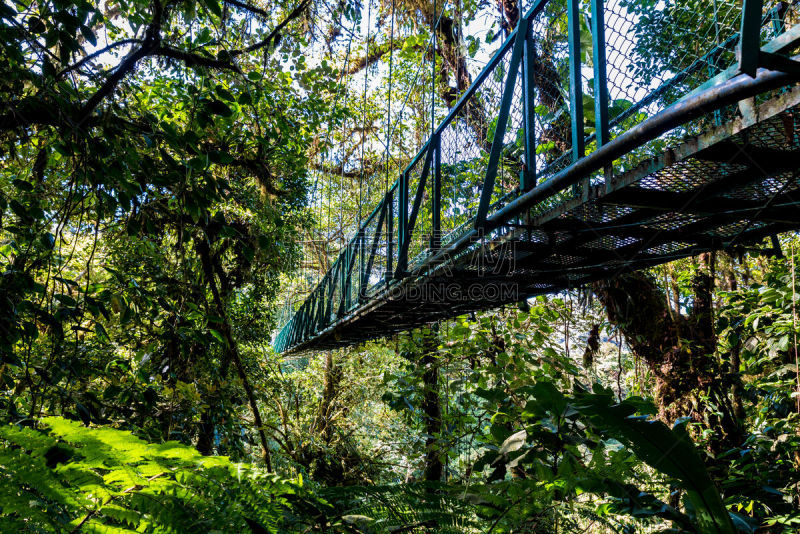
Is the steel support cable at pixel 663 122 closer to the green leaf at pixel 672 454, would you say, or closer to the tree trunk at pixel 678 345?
the green leaf at pixel 672 454

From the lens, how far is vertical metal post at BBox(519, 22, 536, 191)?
154 cm

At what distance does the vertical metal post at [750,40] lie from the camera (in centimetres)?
76

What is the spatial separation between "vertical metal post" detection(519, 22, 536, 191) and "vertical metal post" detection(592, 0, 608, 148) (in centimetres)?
30

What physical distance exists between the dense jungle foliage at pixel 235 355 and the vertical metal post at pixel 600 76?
0.09 m

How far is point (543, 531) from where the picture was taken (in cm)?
159

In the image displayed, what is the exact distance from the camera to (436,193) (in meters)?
2.47

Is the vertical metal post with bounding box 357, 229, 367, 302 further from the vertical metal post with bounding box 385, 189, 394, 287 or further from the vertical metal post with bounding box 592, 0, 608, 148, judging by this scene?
the vertical metal post with bounding box 592, 0, 608, 148

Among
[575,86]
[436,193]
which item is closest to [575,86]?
[575,86]

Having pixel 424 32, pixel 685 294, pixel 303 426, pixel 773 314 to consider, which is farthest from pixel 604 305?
pixel 303 426

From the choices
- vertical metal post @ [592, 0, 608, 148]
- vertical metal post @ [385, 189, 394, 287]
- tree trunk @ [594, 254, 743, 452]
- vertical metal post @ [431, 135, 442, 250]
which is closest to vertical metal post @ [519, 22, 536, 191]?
vertical metal post @ [592, 0, 608, 148]

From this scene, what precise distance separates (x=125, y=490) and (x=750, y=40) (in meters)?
1.24

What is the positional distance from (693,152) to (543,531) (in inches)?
48.4

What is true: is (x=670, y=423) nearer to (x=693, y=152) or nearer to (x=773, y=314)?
(x=773, y=314)

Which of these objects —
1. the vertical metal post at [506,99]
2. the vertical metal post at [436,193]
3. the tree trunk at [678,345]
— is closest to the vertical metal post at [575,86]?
the vertical metal post at [506,99]
